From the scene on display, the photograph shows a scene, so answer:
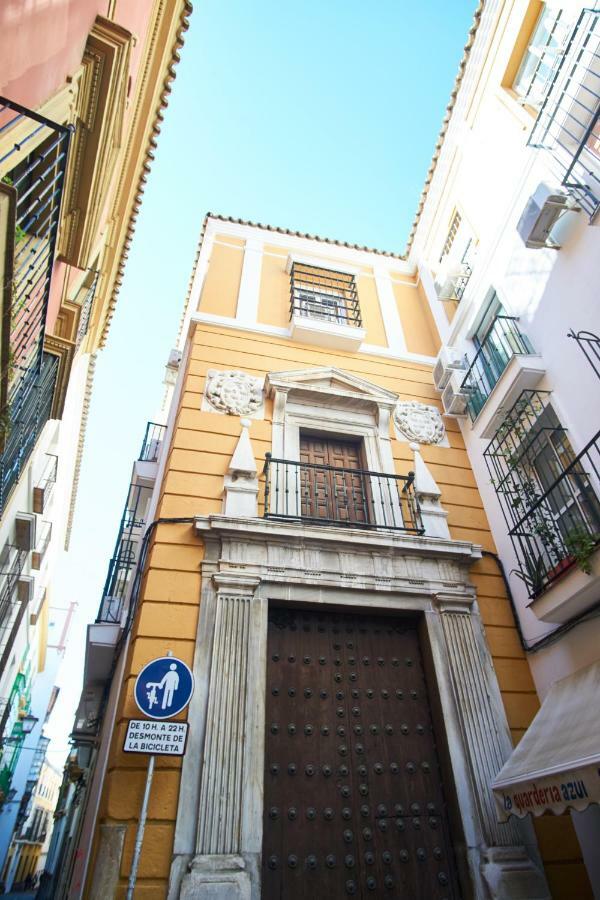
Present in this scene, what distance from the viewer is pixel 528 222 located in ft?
20.0

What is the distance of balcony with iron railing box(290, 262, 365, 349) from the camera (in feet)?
28.4

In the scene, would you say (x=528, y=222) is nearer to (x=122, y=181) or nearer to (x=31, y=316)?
(x=31, y=316)

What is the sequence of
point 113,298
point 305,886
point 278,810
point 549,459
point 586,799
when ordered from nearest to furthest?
1. point 586,799
2. point 305,886
3. point 278,810
4. point 549,459
5. point 113,298

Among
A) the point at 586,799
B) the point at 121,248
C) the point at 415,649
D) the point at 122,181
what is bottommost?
the point at 586,799

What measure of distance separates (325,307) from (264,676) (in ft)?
21.6

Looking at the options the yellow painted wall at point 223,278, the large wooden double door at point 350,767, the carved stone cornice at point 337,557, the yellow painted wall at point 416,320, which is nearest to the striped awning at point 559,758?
the large wooden double door at point 350,767

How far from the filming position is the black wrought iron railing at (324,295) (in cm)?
942

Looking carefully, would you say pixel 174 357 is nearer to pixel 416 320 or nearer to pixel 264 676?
pixel 416 320

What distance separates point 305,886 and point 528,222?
7236mm

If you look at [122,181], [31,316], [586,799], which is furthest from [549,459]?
[122,181]

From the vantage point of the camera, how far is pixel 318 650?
5496 mm

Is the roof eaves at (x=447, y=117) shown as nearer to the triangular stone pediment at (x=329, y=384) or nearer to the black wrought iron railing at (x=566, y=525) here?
the triangular stone pediment at (x=329, y=384)

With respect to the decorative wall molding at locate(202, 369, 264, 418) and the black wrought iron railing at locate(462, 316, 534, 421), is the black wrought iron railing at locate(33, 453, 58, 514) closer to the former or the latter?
the decorative wall molding at locate(202, 369, 264, 418)

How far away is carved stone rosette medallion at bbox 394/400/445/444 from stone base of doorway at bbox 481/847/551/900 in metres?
5.03
